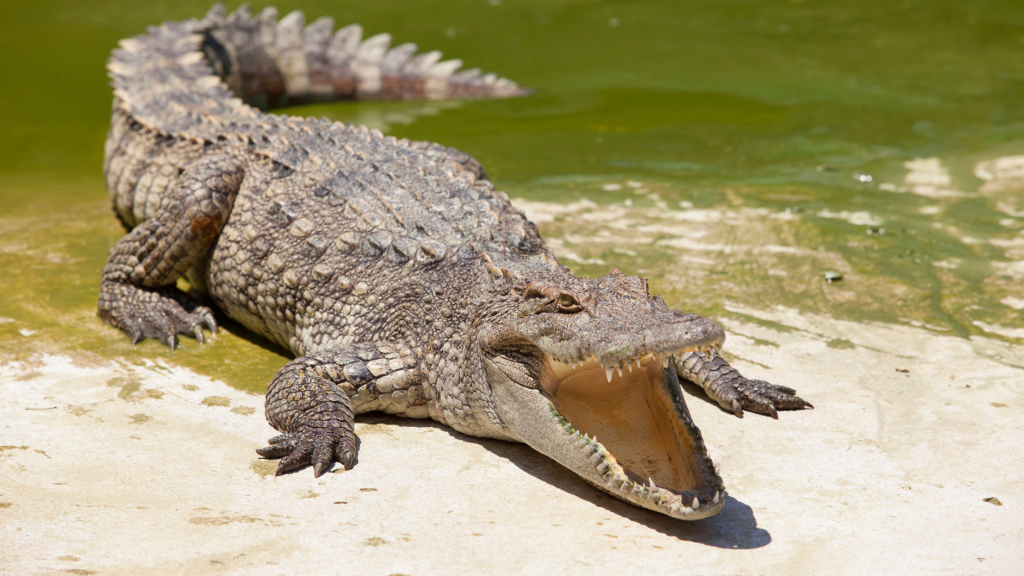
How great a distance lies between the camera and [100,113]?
8508 mm

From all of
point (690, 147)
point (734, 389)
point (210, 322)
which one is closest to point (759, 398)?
point (734, 389)

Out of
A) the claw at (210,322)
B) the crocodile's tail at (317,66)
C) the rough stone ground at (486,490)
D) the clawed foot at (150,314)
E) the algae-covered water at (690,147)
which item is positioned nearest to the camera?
the rough stone ground at (486,490)

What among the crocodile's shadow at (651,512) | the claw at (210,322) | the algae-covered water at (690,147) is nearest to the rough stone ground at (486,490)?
the crocodile's shadow at (651,512)

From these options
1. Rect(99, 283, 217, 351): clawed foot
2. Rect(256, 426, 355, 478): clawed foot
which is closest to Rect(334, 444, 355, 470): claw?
Rect(256, 426, 355, 478): clawed foot

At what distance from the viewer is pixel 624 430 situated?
131 inches

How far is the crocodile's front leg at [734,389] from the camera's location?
13.1 ft

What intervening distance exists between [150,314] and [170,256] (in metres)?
0.35

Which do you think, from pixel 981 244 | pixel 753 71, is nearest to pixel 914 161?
pixel 981 244

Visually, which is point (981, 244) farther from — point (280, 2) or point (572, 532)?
point (280, 2)

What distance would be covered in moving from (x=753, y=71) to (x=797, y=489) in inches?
291

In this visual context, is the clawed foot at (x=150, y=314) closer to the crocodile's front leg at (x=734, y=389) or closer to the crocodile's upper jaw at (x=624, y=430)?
the crocodile's upper jaw at (x=624, y=430)

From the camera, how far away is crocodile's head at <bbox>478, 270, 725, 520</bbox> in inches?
117

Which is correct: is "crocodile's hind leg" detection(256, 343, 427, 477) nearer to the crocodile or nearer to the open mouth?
the crocodile

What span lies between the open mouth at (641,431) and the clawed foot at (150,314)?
7.73 feet
